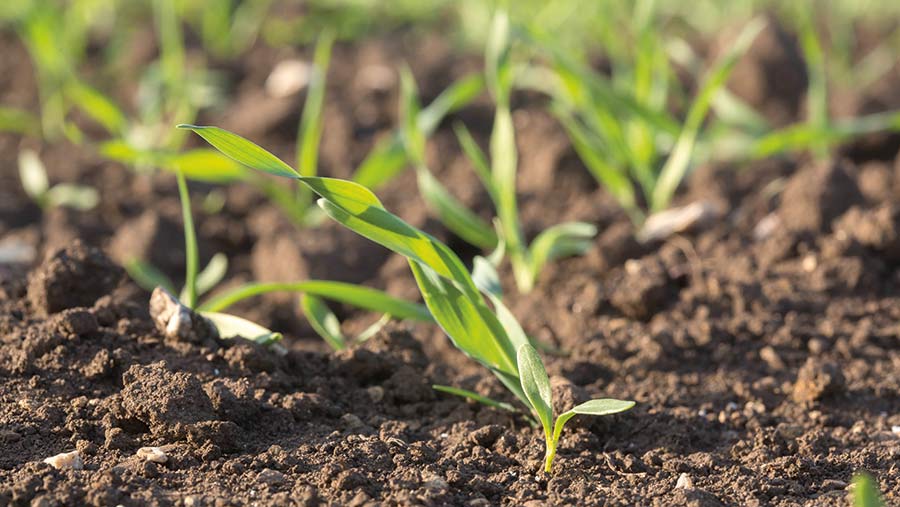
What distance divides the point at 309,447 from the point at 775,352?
876 mm

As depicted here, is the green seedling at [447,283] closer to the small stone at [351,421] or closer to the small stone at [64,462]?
the small stone at [351,421]

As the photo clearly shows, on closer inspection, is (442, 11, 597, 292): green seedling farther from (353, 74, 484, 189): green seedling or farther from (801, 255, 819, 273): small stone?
(801, 255, 819, 273): small stone

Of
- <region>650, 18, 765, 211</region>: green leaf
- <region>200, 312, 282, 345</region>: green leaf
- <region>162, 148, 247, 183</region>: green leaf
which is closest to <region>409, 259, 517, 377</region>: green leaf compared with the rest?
<region>200, 312, 282, 345</region>: green leaf

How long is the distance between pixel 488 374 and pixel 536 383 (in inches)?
14.8

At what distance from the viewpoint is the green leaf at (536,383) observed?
1.45 meters

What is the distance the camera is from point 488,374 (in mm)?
1831

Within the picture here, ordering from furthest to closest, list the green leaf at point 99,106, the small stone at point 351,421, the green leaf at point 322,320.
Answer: the green leaf at point 99,106, the green leaf at point 322,320, the small stone at point 351,421

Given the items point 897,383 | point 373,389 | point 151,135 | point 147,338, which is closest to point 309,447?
point 373,389

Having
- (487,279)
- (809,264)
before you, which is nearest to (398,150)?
(487,279)

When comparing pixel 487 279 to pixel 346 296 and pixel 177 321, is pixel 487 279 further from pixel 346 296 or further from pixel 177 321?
pixel 177 321

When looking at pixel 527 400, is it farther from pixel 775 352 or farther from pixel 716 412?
pixel 775 352

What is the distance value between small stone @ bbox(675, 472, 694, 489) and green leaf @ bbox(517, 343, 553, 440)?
0.61 ft

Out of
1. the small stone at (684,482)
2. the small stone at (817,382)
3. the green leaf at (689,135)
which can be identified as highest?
the green leaf at (689,135)

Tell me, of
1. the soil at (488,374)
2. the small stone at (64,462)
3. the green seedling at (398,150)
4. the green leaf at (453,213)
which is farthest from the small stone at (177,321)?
the green seedling at (398,150)
